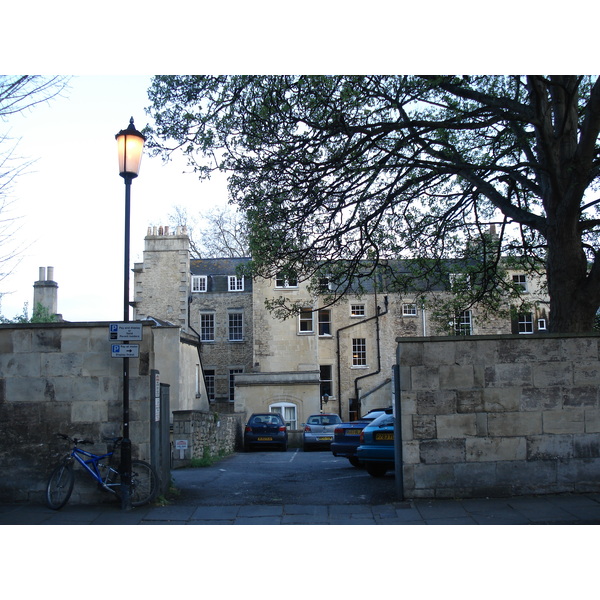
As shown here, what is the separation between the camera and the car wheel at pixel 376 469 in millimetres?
13398

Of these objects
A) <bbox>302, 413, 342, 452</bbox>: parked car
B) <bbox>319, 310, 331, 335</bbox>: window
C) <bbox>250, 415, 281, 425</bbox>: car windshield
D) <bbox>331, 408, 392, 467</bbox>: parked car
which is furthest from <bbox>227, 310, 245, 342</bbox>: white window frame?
<bbox>331, 408, 392, 467</bbox>: parked car

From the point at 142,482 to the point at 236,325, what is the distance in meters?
38.4

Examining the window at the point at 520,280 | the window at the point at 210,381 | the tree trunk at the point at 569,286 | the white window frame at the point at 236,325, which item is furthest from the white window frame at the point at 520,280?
the window at the point at 210,381

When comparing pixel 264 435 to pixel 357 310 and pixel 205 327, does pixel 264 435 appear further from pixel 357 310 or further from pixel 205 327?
pixel 205 327

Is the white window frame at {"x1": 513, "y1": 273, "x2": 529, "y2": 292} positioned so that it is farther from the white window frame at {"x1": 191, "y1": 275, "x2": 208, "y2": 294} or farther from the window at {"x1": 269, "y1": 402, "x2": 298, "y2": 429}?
the white window frame at {"x1": 191, "y1": 275, "x2": 208, "y2": 294}

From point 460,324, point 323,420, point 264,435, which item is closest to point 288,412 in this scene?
point 323,420

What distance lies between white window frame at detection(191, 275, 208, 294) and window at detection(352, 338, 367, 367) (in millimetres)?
11964

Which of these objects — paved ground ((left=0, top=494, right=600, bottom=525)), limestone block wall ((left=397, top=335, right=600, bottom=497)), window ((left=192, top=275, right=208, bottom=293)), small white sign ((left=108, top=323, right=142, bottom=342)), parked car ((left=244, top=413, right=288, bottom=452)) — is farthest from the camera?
window ((left=192, top=275, right=208, bottom=293))

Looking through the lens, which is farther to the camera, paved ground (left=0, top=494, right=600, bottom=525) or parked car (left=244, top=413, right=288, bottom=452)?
parked car (left=244, top=413, right=288, bottom=452)

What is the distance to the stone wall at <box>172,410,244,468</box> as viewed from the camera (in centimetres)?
1727

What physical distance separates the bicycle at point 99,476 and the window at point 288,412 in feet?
95.5

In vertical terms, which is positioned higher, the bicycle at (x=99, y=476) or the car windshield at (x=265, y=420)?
the bicycle at (x=99, y=476)

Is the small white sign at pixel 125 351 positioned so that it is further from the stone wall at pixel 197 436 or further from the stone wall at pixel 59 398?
the stone wall at pixel 197 436

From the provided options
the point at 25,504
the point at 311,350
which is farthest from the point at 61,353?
the point at 311,350
